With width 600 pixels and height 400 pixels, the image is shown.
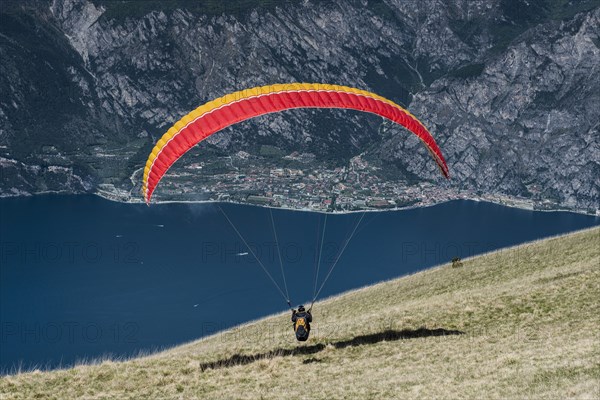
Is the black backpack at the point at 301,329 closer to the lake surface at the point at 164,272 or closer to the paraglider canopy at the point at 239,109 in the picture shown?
the paraglider canopy at the point at 239,109

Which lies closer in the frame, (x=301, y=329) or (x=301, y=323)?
(x=301, y=329)

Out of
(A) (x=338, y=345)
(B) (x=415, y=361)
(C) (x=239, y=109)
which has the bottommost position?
(B) (x=415, y=361)

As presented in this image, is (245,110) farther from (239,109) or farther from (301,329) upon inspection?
(301,329)

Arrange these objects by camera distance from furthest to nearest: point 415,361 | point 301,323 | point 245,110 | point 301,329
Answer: point 245,110 → point 301,323 → point 301,329 → point 415,361

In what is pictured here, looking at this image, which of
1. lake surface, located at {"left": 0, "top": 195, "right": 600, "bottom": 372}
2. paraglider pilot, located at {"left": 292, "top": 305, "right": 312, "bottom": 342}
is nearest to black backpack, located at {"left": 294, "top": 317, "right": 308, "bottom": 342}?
paraglider pilot, located at {"left": 292, "top": 305, "right": 312, "bottom": 342}

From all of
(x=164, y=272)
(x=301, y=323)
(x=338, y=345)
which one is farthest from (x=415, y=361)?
(x=164, y=272)

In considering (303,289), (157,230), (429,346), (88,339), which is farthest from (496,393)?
(157,230)

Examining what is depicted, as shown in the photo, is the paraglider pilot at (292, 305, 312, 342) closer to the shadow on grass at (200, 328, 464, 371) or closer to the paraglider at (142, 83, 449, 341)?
the paraglider at (142, 83, 449, 341)
